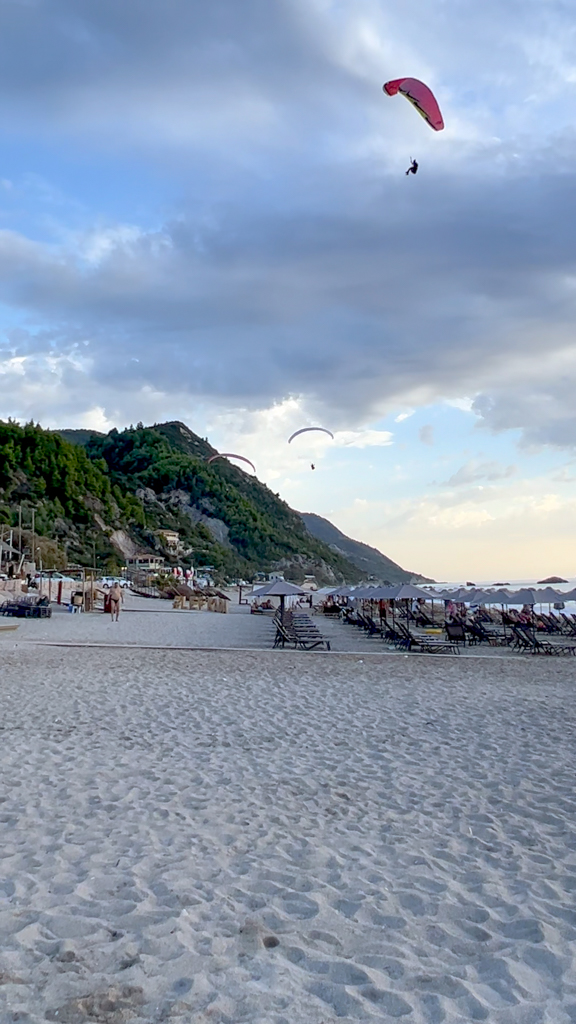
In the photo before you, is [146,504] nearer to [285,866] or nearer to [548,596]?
[548,596]

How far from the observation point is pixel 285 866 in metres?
4.06

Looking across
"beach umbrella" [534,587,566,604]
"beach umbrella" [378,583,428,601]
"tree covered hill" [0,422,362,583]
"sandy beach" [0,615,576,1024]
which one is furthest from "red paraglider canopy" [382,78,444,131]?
"tree covered hill" [0,422,362,583]

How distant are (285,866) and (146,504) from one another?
113914 mm

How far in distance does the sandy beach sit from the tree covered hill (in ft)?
172

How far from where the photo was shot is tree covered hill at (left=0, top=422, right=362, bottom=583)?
8025 centimetres

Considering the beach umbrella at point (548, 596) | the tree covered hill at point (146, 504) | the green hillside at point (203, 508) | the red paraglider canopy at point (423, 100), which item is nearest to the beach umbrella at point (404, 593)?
the beach umbrella at point (548, 596)

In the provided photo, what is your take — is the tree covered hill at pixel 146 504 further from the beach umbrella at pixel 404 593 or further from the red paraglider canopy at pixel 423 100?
Answer: the red paraglider canopy at pixel 423 100

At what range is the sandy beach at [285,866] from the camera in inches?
109

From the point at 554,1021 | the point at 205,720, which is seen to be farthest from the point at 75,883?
the point at 205,720

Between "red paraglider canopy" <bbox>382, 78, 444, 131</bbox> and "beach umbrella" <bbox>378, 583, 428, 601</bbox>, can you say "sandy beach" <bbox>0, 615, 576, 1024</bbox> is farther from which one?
"beach umbrella" <bbox>378, 583, 428, 601</bbox>

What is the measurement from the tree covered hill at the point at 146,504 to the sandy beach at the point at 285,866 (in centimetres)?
5240

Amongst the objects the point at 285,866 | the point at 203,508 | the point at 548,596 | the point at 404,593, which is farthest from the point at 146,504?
the point at 285,866

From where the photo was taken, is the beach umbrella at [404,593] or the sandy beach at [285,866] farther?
the beach umbrella at [404,593]

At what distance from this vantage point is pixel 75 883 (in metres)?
3.73
